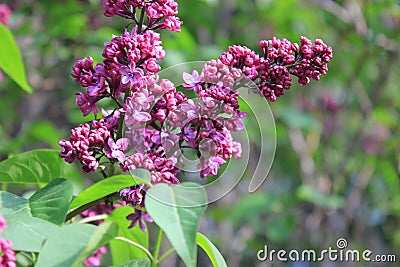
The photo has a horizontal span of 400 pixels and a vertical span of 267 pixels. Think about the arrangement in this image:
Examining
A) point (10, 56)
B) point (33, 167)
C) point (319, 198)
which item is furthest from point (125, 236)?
point (319, 198)

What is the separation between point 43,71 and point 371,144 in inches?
63.8

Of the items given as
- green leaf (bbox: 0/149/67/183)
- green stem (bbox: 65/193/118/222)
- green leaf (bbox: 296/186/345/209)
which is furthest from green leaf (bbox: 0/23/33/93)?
green leaf (bbox: 296/186/345/209)

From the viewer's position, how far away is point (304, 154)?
297cm

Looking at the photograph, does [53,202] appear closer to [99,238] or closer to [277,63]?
[99,238]

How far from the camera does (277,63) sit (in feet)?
2.72

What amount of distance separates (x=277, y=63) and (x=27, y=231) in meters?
0.38

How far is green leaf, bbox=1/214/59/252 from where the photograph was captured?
65 cm

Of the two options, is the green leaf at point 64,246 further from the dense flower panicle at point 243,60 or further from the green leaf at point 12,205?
the dense flower panicle at point 243,60

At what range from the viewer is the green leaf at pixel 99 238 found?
62 centimetres

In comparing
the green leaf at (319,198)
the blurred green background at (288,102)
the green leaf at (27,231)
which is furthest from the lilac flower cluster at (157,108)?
the green leaf at (319,198)

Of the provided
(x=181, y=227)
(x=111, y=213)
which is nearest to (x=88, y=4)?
(x=111, y=213)

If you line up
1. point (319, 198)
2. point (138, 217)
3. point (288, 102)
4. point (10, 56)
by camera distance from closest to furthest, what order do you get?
point (138, 217), point (10, 56), point (319, 198), point (288, 102)

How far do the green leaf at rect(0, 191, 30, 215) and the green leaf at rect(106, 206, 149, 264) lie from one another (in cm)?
14

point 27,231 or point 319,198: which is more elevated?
point 319,198
